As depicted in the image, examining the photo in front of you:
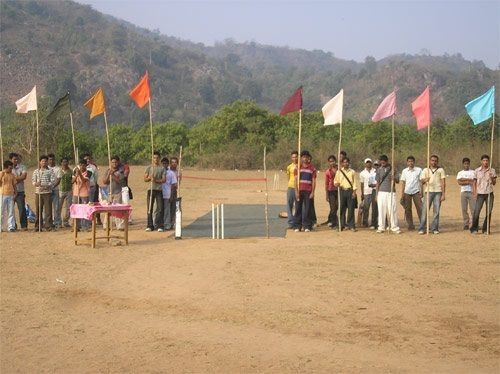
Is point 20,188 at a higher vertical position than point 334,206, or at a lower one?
higher

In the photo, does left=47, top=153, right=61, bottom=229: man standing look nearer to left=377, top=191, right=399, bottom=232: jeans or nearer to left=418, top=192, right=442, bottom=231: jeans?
left=377, top=191, right=399, bottom=232: jeans

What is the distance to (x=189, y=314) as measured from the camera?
877 cm

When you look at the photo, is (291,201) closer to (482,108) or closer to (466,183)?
(466,183)

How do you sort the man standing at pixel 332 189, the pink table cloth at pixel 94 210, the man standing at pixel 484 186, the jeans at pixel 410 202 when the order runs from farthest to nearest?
1. the man standing at pixel 332 189
2. the jeans at pixel 410 202
3. the man standing at pixel 484 186
4. the pink table cloth at pixel 94 210

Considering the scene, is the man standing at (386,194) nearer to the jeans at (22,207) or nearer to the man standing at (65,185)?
the man standing at (65,185)

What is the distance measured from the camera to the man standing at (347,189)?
51.9ft

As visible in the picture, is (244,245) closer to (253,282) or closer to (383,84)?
(253,282)

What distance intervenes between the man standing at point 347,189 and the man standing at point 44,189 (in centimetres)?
671

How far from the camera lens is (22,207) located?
52.9 ft

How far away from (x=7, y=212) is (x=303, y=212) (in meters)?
6.89

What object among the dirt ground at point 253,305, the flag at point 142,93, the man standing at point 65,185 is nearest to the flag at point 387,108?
the dirt ground at point 253,305

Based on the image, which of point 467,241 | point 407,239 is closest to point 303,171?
point 407,239

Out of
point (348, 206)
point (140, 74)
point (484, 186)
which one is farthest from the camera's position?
point (140, 74)

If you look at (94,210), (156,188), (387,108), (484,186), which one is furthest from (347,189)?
(94,210)
